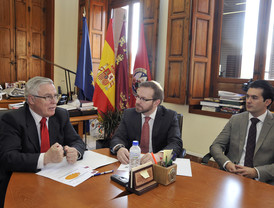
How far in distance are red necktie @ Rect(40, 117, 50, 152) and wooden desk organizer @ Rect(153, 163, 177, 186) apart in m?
0.78

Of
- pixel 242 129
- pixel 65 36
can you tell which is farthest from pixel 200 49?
pixel 65 36

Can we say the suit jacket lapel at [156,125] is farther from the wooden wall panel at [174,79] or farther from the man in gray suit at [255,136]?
the wooden wall panel at [174,79]

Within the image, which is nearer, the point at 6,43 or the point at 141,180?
the point at 141,180

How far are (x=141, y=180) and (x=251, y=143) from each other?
3.81 ft

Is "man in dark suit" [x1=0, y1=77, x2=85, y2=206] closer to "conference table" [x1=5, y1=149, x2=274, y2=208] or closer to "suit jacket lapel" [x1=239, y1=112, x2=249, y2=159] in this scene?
"conference table" [x1=5, y1=149, x2=274, y2=208]

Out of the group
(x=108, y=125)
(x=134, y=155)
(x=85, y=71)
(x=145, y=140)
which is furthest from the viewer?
(x=85, y=71)

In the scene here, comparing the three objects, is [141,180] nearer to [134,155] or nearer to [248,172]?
[134,155]

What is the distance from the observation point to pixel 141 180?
1.21m

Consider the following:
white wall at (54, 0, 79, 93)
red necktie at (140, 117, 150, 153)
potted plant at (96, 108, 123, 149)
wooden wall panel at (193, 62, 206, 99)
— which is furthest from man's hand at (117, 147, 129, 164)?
white wall at (54, 0, 79, 93)

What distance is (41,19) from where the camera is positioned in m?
5.58

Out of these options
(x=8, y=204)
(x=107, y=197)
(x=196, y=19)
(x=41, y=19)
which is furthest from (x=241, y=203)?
(x=41, y=19)

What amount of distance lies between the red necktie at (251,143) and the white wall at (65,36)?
14.0ft

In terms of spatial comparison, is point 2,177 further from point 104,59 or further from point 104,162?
point 104,59

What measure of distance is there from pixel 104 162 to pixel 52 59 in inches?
180
